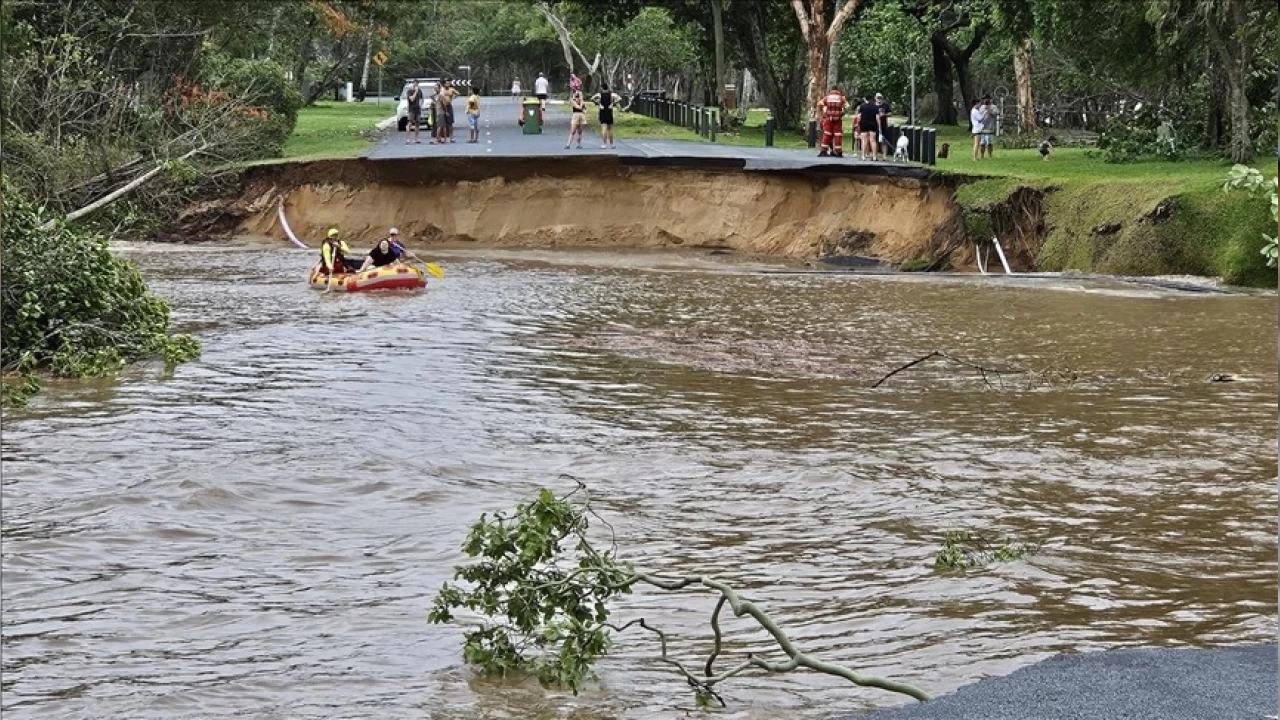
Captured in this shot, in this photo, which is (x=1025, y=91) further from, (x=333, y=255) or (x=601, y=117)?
(x=333, y=255)

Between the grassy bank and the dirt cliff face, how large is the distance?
4.41 m

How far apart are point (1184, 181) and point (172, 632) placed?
23.5 metres

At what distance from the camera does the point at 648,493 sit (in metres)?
13.5

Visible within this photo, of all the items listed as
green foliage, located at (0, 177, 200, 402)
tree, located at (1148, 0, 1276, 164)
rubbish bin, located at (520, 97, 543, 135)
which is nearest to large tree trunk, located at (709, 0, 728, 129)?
rubbish bin, located at (520, 97, 543, 135)

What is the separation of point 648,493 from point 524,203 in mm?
25084

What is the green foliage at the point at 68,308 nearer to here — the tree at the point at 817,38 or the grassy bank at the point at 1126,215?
the grassy bank at the point at 1126,215

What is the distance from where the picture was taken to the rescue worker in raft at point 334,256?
2820 centimetres

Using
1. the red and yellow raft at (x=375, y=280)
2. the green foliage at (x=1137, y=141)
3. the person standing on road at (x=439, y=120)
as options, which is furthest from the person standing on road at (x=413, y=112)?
the green foliage at (x=1137, y=141)

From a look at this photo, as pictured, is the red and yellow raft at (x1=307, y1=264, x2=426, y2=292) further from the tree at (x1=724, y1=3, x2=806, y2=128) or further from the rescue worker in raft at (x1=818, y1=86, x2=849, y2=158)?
A: the tree at (x1=724, y1=3, x2=806, y2=128)

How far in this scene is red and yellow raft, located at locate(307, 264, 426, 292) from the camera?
28.0 meters

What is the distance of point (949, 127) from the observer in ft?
178

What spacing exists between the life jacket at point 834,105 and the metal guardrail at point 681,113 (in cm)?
797

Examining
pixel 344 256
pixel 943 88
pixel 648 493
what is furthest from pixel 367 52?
pixel 648 493

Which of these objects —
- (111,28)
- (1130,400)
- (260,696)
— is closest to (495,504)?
(260,696)
